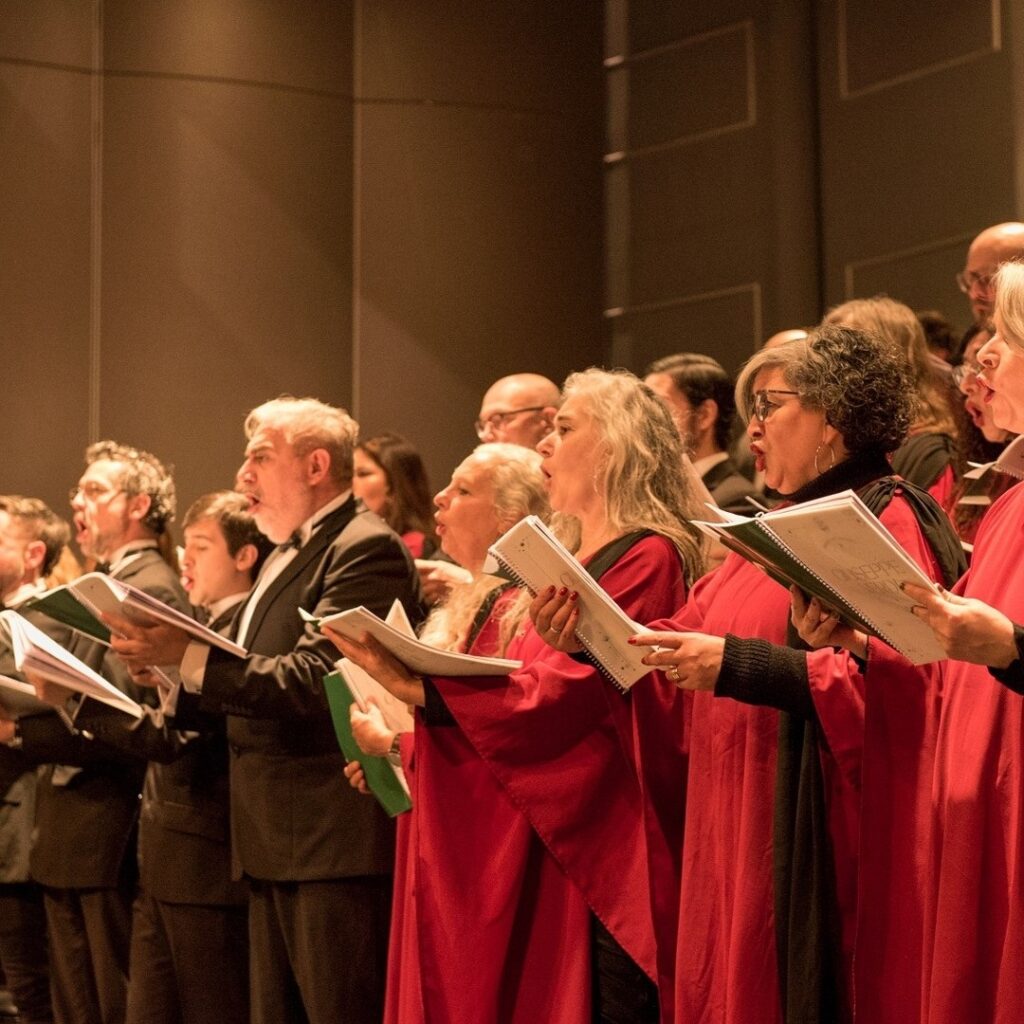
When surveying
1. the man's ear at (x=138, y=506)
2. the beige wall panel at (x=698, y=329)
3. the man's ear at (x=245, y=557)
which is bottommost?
the man's ear at (x=245, y=557)

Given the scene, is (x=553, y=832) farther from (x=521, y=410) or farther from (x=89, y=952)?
(x=89, y=952)

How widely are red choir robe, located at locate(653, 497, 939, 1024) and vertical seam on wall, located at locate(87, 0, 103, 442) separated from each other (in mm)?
4181

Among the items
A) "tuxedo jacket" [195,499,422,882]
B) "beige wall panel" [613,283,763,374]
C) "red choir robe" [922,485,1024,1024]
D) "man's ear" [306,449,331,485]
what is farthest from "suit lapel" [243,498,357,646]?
"beige wall panel" [613,283,763,374]

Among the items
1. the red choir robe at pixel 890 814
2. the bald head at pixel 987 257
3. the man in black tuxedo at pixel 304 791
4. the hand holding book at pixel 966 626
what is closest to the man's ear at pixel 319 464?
the man in black tuxedo at pixel 304 791

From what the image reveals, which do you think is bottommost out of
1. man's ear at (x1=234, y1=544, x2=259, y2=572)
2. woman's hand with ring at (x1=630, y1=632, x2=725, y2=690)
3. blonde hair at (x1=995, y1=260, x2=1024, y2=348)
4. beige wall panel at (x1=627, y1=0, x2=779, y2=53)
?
woman's hand with ring at (x1=630, y1=632, x2=725, y2=690)

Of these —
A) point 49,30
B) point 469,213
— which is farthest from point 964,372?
point 49,30

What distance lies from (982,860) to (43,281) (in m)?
5.16

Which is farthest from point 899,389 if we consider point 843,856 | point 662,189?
point 662,189

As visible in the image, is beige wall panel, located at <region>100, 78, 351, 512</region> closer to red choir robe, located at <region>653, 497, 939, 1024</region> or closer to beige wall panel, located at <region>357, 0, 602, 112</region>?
beige wall panel, located at <region>357, 0, 602, 112</region>

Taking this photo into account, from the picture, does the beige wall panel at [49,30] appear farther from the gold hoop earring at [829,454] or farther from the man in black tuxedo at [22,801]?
the gold hoop earring at [829,454]

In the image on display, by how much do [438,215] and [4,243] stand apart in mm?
1762

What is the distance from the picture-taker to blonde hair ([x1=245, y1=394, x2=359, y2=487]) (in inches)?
166

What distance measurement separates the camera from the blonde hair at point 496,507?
141 inches

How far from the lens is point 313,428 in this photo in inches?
166
